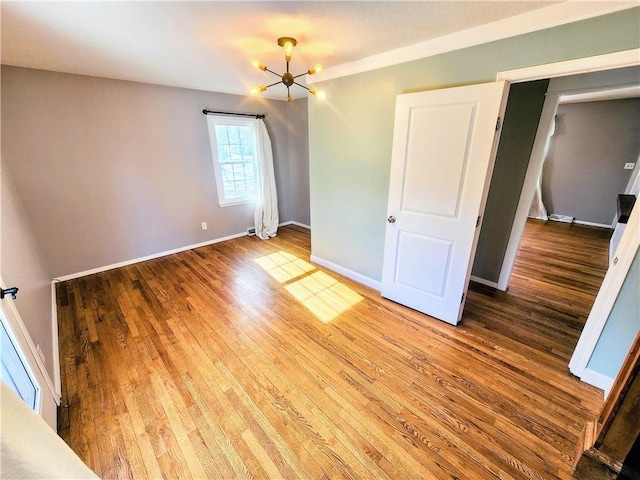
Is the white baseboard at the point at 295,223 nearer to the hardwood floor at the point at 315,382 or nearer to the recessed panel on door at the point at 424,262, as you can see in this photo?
the hardwood floor at the point at 315,382

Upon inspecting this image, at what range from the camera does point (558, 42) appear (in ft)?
4.84

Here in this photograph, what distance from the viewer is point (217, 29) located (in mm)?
1730

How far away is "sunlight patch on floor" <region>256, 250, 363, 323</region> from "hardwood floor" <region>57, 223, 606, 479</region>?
0.02 metres

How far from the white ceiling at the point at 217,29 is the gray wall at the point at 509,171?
1.04m

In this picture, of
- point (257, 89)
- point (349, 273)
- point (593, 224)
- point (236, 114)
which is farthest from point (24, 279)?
point (593, 224)

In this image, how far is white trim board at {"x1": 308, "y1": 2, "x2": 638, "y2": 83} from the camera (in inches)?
53.1

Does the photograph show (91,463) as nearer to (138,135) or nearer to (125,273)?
(125,273)

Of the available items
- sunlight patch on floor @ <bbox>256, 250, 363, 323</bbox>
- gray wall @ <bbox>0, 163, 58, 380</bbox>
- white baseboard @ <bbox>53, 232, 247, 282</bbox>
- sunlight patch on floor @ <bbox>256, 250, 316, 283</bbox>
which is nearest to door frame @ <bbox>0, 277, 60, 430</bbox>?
gray wall @ <bbox>0, 163, 58, 380</bbox>

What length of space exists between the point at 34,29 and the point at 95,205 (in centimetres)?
187

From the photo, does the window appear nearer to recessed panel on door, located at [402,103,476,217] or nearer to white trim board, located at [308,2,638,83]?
white trim board, located at [308,2,638,83]

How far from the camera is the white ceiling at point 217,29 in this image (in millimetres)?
1450

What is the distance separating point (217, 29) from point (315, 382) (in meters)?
2.52

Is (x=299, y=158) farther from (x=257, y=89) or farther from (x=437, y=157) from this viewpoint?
(x=437, y=157)

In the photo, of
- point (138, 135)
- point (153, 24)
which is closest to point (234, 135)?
point (138, 135)
